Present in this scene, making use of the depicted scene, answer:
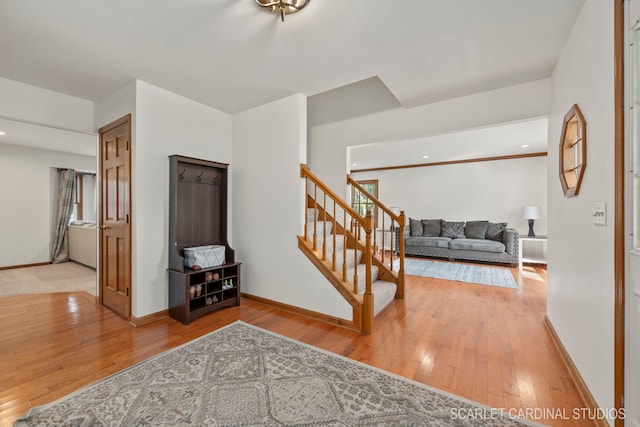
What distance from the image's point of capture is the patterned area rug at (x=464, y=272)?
14.3 ft

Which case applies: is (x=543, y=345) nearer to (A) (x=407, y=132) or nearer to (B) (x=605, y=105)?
(B) (x=605, y=105)

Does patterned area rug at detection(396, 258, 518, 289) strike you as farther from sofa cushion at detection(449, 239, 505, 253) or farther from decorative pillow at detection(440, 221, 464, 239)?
decorative pillow at detection(440, 221, 464, 239)

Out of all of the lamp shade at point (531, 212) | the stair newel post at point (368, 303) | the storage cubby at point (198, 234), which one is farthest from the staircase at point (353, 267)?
the lamp shade at point (531, 212)

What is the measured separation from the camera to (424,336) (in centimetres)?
248

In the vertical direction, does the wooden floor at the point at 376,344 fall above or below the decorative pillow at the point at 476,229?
below

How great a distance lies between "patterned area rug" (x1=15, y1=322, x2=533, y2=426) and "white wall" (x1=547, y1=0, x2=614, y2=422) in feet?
2.12

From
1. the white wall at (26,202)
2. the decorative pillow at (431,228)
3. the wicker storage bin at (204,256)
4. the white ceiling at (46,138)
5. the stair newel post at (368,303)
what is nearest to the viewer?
A: the stair newel post at (368,303)

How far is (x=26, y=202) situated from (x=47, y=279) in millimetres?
2193

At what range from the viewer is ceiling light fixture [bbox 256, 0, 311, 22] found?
1690 mm

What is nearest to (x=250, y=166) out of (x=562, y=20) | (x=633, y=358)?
(x=562, y=20)

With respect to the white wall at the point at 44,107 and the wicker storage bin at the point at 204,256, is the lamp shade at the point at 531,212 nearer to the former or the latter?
the wicker storage bin at the point at 204,256

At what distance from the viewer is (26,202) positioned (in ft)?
17.5

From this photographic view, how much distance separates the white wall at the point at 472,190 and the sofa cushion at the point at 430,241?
4.31ft

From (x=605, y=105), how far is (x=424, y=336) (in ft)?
6.96
